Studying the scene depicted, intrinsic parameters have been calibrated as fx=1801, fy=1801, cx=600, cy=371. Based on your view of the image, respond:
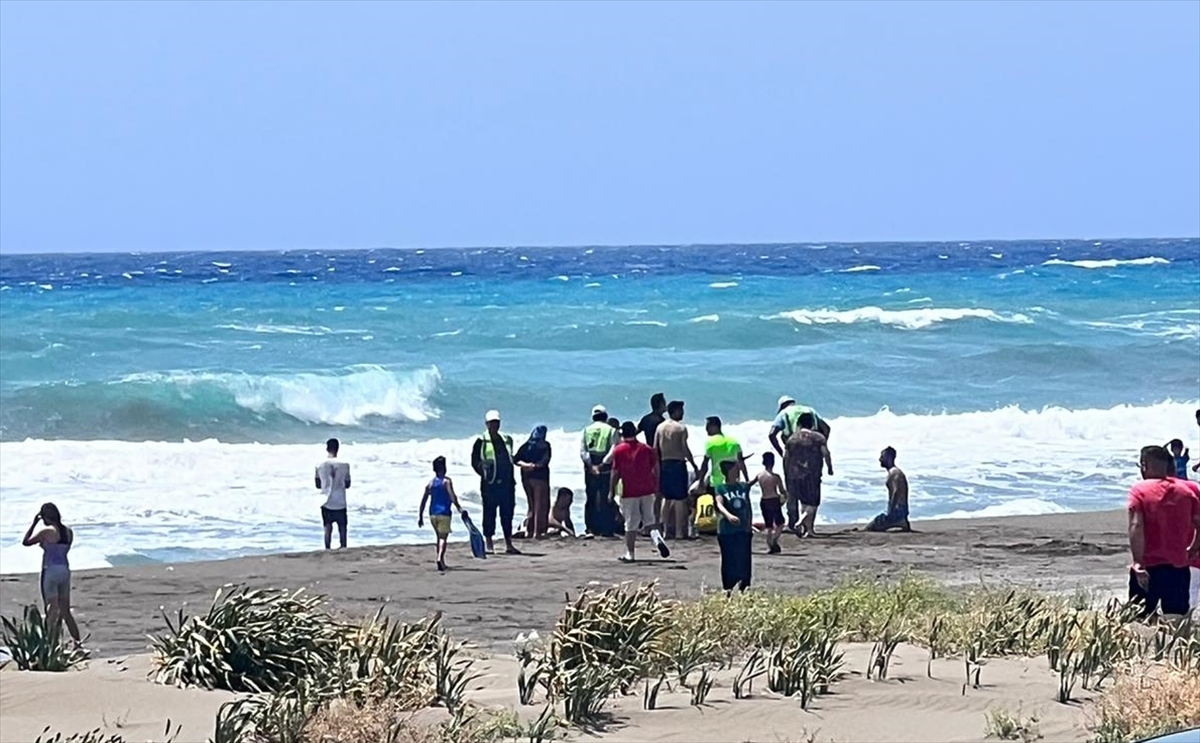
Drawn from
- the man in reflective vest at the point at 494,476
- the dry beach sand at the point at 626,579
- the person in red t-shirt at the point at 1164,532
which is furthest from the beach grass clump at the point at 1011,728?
the man in reflective vest at the point at 494,476

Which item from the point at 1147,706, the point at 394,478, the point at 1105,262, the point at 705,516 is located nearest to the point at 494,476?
the point at 705,516

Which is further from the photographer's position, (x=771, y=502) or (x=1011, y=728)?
(x=771, y=502)

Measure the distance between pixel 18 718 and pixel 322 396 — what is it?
2670 cm

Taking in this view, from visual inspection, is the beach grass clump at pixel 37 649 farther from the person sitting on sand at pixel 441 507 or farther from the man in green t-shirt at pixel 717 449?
the man in green t-shirt at pixel 717 449

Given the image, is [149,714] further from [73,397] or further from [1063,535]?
[73,397]

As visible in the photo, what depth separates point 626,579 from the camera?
15.5 m

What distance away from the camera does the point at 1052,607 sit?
1102 centimetres

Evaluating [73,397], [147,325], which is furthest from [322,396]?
[147,325]

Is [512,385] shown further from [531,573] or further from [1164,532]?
[1164,532]

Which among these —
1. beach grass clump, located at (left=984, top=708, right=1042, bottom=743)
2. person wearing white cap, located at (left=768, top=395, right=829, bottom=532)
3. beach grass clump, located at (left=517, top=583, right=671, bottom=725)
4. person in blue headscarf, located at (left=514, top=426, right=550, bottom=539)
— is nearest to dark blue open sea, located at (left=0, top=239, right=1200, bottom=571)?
person in blue headscarf, located at (left=514, top=426, right=550, bottom=539)

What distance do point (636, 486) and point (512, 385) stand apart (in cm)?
2007

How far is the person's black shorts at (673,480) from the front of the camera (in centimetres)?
1772

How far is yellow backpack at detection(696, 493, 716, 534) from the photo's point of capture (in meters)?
18.1

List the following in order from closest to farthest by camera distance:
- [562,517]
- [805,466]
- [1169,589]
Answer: [1169,589], [805,466], [562,517]
